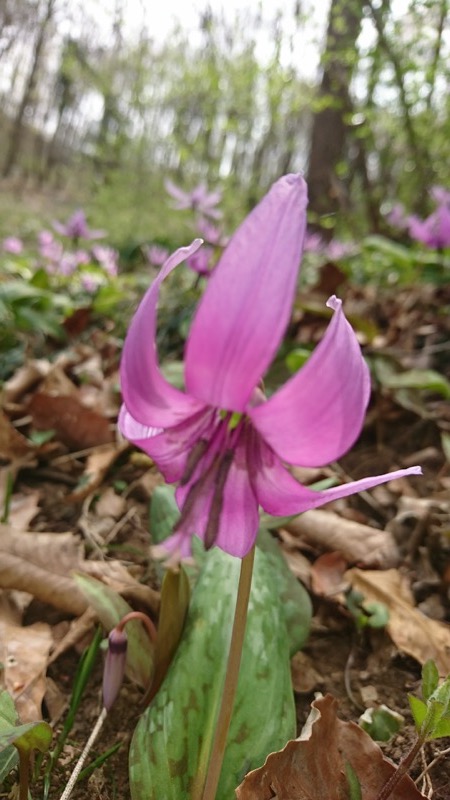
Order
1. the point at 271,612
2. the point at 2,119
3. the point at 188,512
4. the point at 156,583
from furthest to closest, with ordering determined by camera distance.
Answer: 1. the point at 2,119
2. the point at 156,583
3. the point at 271,612
4. the point at 188,512

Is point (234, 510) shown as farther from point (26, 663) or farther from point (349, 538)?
point (349, 538)

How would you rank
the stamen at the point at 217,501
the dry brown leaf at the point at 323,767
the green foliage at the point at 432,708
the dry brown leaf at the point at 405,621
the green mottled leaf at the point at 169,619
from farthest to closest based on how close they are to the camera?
the dry brown leaf at the point at 405,621 → the green mottled leaf at the point at 169,619 → the dry brown leaf at the point at 323,767 → the green foliage at the point at 432,708 → the stamen at the point at 217,501

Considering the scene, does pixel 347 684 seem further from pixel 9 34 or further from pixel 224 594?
pixel 9 34

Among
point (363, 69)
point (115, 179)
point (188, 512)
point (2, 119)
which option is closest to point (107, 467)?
point (188, 512)

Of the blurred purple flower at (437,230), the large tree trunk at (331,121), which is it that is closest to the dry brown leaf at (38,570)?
the blurred purple flower at (437,230)

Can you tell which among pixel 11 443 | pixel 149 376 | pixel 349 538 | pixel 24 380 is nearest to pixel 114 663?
pixel 149 376

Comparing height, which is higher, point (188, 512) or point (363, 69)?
point (363, 69)

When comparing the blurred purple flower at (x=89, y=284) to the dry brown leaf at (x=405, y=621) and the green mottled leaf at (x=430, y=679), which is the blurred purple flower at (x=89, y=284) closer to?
the dry brown leaf at (x=405, y=621)
